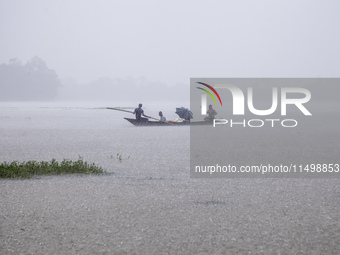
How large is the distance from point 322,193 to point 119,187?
4.52m

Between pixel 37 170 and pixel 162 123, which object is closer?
pixel 37 170

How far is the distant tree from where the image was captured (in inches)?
6166

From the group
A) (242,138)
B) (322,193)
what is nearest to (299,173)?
(322,193)

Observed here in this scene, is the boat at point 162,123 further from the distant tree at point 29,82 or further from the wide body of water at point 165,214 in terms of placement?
the distant tree at point 29,82

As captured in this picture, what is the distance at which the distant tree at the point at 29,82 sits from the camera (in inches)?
6166

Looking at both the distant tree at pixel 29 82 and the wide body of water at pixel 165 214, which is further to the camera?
the distant tree at pixel 29 82

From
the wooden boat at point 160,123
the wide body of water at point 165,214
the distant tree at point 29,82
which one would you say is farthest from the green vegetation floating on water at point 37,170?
the distant tree at point 29,82

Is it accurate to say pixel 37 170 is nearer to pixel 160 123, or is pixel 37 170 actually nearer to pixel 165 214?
pixel 165 214

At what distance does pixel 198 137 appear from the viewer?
74.0 ft

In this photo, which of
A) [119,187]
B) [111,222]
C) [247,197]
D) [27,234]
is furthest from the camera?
[119,187]

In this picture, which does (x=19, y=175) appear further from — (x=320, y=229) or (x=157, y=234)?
(x=320, y=229)

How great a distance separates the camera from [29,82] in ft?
520

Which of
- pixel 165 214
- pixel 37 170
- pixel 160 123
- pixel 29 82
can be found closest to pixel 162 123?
pixel 160 123

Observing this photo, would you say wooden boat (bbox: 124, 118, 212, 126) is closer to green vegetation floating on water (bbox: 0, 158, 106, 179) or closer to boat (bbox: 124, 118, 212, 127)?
boat (bbox: 124, 118, 212, 127)
